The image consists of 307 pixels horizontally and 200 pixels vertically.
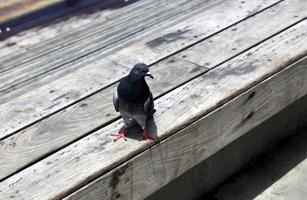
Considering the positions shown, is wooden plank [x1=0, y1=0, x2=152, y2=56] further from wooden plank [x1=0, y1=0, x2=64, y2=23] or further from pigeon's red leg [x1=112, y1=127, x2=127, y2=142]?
pigeon's red leg [x1=112, y1=127, x2=127, y2=142]

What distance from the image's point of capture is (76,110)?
3.07 meters

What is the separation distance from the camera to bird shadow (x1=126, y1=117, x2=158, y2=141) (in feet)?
9.11

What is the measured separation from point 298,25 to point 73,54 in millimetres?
2010

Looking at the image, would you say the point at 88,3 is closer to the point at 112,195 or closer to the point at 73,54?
the point at 73,54

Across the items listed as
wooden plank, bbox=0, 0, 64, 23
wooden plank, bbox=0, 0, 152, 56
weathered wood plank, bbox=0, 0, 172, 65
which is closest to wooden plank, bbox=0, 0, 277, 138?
weathered wood plank, bbox=0, 0, 172, 65

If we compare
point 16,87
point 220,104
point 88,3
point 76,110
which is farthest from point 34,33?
point 220,104

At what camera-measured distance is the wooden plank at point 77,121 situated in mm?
2721

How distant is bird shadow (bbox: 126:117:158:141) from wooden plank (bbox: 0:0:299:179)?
16 cm

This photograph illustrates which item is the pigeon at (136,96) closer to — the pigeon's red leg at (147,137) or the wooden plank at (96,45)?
the pigeon's red leg at (147,137)

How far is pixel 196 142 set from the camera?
2973mm

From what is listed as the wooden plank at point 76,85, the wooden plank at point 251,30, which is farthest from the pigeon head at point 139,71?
the wooden plank at point 251,30

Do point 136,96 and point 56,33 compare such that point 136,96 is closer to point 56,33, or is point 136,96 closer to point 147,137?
point 147,137

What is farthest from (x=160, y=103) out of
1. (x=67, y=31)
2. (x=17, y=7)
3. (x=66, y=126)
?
(x=17, y=7)

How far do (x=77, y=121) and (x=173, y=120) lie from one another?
0.55 m
